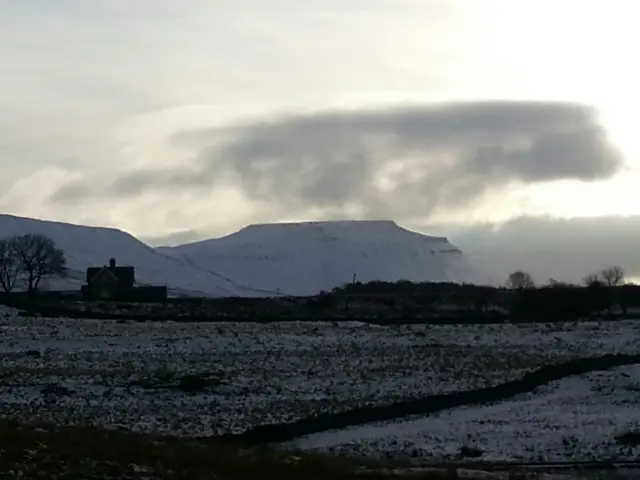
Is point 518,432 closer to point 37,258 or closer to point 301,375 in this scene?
point 301,375

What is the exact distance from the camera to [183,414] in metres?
32.0

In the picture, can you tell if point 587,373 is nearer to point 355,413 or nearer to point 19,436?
point 355,413

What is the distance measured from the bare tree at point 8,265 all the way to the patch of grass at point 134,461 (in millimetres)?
115981

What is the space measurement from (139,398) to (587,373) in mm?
18948

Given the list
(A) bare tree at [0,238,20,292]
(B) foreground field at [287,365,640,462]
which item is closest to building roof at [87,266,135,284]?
(A) bare tree at [0,238,20,292]

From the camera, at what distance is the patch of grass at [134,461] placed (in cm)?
1619

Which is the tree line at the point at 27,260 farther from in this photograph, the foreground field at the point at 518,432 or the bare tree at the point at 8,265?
the foreground field at the point at 518,432

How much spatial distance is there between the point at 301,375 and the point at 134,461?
24438mm

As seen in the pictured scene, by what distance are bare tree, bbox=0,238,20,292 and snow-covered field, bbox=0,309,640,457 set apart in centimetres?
7064

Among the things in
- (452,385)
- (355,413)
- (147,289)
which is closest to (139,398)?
(355,413)

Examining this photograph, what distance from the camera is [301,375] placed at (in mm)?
41906

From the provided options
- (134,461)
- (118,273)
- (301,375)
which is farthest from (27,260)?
(134,461)

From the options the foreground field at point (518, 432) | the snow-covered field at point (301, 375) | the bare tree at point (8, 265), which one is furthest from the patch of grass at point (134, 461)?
the bare tree at point (8, 265)

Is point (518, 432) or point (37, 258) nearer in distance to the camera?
point (518, 432)
